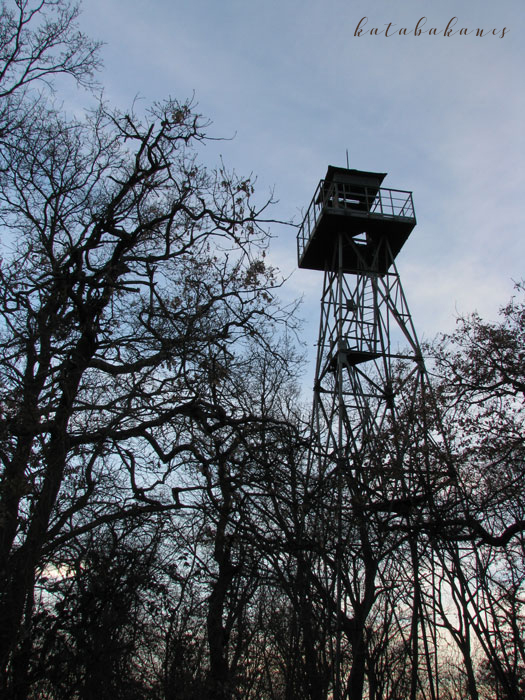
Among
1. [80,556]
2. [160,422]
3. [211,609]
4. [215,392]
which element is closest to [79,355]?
[160,422]

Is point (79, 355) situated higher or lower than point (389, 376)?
lower

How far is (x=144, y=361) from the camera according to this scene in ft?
25.3

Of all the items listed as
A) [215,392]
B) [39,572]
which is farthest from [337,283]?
[39,572]

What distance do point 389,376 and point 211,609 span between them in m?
8.84

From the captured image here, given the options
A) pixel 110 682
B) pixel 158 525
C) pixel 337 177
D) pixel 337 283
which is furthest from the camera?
pixel 337 177

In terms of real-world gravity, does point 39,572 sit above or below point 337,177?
below

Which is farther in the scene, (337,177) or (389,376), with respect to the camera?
(337,177)

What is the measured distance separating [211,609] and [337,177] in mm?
13670

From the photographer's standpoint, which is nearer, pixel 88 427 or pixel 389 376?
pixel 88 427

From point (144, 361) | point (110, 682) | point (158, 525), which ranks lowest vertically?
point (110, 682)

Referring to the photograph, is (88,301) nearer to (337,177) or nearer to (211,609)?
(211,609)

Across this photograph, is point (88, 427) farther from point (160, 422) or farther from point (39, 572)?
point (39, 572)

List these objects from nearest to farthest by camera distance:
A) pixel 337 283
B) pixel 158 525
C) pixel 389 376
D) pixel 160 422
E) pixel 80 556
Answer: pixel 80 556
pixel 158 525
pixel 160 422
pixel 389 376
pixel 337 283

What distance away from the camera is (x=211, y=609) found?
6.18 meters
